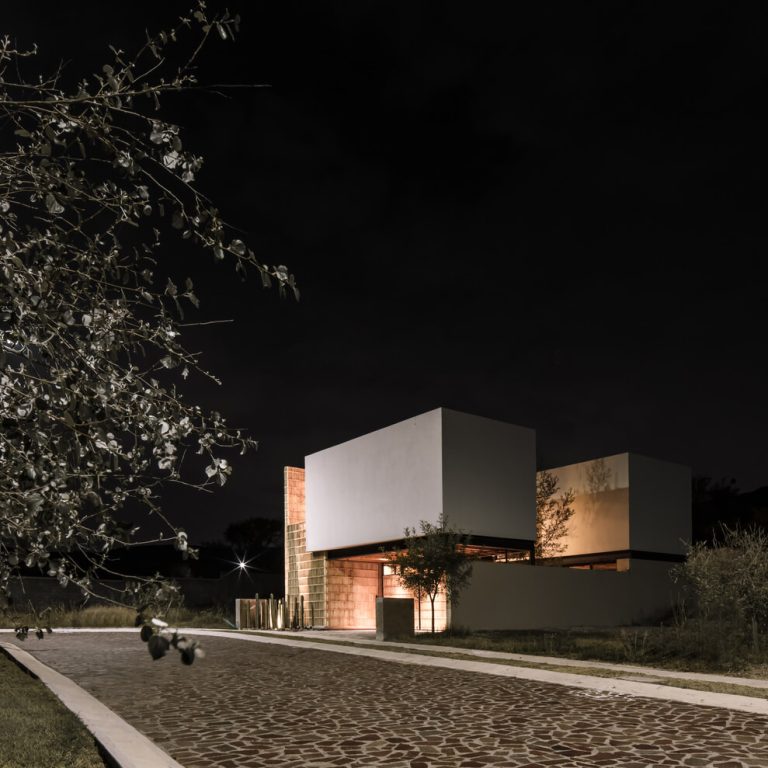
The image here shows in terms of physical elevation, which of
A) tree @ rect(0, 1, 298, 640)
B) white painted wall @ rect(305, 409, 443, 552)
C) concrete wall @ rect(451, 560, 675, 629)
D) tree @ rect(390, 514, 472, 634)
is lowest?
concrete wall @ rect(451, 560, 675, 629)

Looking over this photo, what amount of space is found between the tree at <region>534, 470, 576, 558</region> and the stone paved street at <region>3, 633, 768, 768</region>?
1769 cm

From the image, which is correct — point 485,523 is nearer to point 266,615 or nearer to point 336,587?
point 336,587

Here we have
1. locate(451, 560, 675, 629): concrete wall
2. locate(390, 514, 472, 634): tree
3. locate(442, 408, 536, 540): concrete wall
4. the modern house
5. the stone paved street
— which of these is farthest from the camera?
the modern house

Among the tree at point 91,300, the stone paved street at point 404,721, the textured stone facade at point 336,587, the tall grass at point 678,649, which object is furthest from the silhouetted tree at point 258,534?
the tree at point 91,300

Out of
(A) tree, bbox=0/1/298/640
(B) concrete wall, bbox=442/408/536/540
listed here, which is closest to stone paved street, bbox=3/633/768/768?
(A) tree, bbox=0/1/298/640

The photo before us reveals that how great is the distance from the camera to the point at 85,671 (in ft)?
40.3

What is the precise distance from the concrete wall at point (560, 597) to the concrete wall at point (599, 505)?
4.24ft

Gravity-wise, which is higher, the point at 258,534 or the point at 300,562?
the point at 300,562

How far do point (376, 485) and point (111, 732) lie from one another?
1778 centimetres

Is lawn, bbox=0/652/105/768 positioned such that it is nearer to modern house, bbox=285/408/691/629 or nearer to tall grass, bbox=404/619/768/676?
tall grass, bbox=404/619/768/676

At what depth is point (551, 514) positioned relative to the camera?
29797 mm

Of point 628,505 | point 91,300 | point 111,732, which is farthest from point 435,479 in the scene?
point 91,300

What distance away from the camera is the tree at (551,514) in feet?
95.9

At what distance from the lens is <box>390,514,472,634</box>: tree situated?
766 inches
